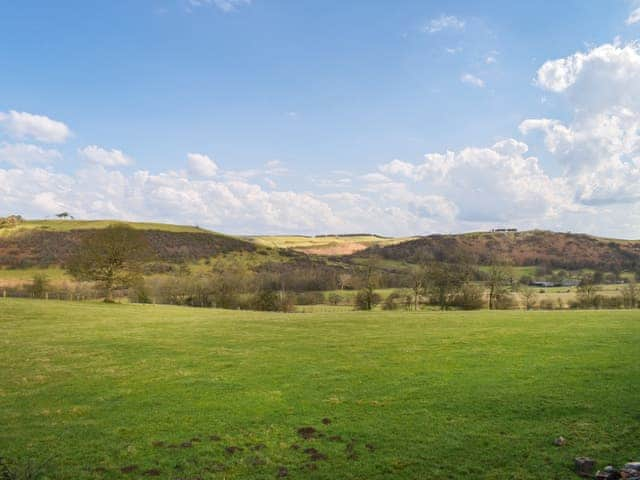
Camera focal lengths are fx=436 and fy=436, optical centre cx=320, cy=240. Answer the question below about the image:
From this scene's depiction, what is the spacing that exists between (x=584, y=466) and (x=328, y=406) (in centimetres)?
830

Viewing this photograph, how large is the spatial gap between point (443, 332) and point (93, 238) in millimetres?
57997

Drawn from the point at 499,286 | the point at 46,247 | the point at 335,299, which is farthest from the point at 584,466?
the point at 46,247

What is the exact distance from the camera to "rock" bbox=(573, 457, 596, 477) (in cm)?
1121

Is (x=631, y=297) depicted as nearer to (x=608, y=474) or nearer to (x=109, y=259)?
(x=608, y=474)

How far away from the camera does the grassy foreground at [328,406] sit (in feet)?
39.9

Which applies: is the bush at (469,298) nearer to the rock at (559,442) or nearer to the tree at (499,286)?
the tree at (499,286)

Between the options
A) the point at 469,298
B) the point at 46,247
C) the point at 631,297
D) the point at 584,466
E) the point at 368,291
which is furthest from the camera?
the point at 46,247

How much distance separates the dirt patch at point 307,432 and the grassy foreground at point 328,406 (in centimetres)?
22

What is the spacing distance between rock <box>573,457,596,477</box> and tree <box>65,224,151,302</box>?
68.2 metres

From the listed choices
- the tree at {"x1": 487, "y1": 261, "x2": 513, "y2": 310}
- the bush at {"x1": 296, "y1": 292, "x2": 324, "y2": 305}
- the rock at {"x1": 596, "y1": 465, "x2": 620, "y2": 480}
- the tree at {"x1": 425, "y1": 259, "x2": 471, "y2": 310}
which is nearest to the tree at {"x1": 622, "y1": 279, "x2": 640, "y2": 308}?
the tree at {"x1": 487, "y1": 261, "x2": 513, "y2": 310}

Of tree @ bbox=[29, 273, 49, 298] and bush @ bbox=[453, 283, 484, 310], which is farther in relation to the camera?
bush @ bbox=[453, 283, 484, 310]

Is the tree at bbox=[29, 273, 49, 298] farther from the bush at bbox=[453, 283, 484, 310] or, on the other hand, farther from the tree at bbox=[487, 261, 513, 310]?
the tree at bbox=[487, 261, 513, 310]

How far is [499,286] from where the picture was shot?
8881 cm

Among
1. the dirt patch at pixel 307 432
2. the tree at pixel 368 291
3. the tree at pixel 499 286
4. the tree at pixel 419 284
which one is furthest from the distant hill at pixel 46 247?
the dirt patch at pixel 307 432
